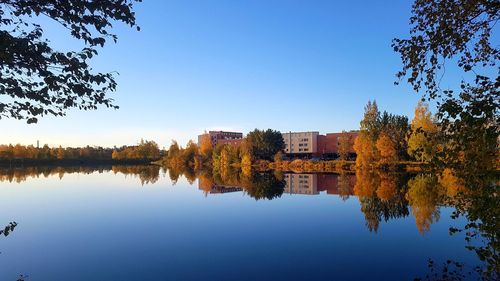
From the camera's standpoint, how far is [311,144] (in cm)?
14612

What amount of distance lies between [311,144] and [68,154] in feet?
342

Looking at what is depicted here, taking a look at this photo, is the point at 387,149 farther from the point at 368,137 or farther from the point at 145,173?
the point at 145,173

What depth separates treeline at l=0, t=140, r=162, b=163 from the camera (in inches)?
5413

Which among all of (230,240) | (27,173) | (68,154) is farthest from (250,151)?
(68,154)

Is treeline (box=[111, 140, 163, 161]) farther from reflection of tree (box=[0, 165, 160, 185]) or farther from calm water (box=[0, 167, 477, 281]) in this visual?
calm water (box=[0, 167, 477, 281])

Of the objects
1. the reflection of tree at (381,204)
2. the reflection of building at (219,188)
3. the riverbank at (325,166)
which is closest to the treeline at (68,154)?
the riverbank at (325,166)

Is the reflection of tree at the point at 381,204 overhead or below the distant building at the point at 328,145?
below

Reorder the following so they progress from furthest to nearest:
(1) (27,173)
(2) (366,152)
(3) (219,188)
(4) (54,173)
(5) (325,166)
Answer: (5) (325,166) < (4) (54,173) < (1) (27,173) < (2) (366,152) < (3) (219,188)

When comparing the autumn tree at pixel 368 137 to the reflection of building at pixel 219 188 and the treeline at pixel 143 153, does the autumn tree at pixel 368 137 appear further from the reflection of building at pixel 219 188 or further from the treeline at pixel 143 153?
the treeline at pixel 143 153

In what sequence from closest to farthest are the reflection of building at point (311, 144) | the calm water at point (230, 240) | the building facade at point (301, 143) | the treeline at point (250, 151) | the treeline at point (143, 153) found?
the calm water at point (230, 240), the treeline at point (250, 151), the reflection of building at point (311, 144), the building facade at point (301, 143), the treeline at point (143, 153)

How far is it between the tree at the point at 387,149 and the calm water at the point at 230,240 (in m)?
38.4

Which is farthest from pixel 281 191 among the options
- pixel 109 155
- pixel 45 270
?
pixel 109 155

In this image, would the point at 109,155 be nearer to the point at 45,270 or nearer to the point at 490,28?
the point at 45,270

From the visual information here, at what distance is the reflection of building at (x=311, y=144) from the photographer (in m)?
138
